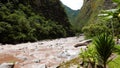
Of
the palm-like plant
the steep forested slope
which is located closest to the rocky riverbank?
the palm-like plant

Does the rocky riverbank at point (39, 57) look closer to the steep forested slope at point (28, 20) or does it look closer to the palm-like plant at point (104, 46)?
the palm-like plant at point (104, 46)

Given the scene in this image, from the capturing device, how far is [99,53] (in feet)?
15.5

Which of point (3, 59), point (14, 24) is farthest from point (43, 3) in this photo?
point (3, 59)

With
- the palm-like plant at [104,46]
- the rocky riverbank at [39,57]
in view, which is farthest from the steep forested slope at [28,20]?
the palm-like plant at [104,46]

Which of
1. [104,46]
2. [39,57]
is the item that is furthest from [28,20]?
[104,46]

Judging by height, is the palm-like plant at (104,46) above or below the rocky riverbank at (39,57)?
above

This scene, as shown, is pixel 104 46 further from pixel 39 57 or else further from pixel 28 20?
pixel 28 20

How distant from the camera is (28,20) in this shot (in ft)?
199

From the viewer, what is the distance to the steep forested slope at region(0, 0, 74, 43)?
46.7 meters

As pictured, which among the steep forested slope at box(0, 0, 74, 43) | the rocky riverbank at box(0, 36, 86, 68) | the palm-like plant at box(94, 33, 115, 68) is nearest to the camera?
the palm-like plant at box(94, 33, 115, 68)

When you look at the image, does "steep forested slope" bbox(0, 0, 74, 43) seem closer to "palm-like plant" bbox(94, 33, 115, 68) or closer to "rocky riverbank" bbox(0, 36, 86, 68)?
"rocky riverbank" bbox(0, 36, 86, 68)

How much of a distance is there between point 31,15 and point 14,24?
672 inches

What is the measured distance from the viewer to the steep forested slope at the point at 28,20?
4666cm

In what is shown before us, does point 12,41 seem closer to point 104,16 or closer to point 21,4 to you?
point 21,4
